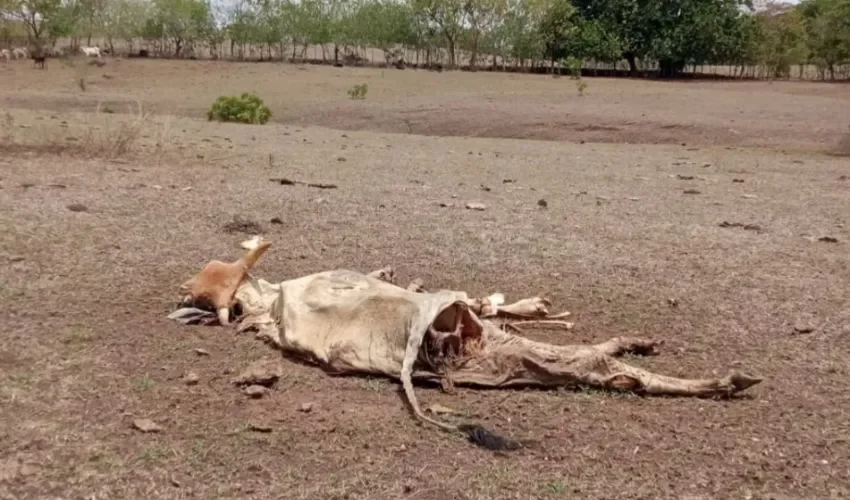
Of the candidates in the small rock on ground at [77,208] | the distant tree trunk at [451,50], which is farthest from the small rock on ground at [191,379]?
the distant tree trunk at [451,50]

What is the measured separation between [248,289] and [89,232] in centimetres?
209

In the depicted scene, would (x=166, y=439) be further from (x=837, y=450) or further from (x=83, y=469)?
(x=837, y=450)

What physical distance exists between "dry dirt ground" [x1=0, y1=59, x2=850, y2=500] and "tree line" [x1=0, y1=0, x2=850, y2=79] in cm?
4159

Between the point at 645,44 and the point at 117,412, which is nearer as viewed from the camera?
the point at 117,412

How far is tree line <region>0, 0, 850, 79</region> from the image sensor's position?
174ft

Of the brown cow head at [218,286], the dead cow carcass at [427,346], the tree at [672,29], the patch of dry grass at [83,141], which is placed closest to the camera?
the dead cow carcass at [427,346]

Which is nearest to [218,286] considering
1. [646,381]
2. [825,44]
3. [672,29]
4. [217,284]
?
[217,284]

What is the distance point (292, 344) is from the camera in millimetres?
4660

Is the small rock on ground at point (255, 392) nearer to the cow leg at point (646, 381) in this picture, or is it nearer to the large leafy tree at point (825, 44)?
the cow leg at point (646, 381)

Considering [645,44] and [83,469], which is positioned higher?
[645,44]

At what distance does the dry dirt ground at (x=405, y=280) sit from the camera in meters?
3.56

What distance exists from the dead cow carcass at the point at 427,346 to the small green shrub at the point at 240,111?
15.7 meters

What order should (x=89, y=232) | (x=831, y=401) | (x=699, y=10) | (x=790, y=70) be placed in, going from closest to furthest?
(x=831, y=401) → (x=89, y=232) → (x=699, y=10) → (x=790, y=70)

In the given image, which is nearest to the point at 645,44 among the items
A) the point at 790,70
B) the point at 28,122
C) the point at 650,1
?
the point at 650,1
